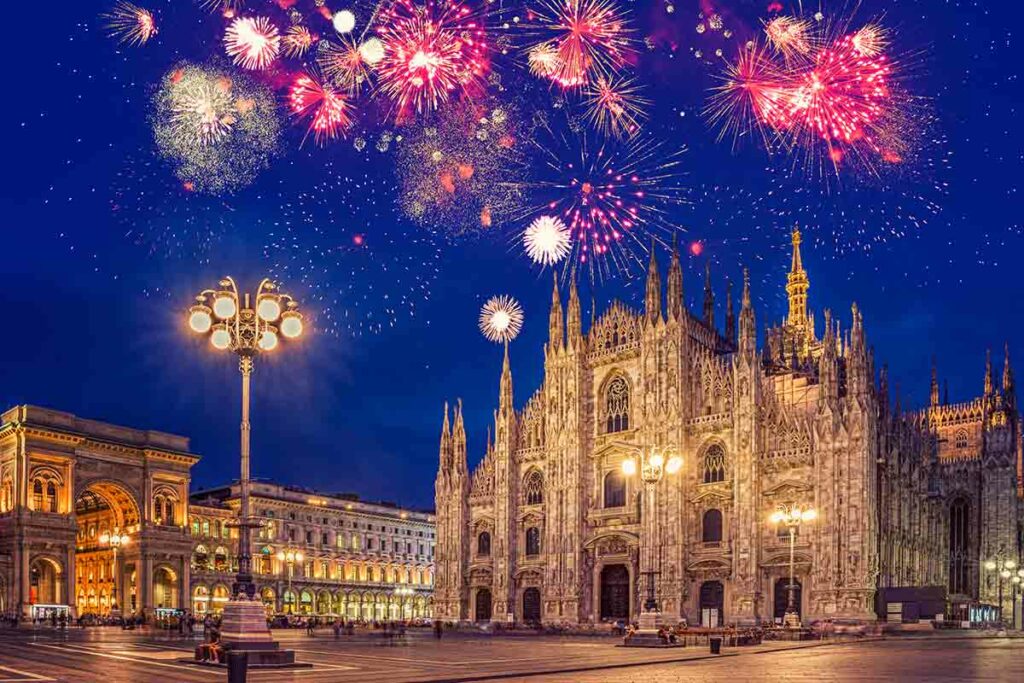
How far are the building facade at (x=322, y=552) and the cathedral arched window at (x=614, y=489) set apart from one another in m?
43.4

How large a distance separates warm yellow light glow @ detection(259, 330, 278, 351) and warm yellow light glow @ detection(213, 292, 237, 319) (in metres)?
1.09

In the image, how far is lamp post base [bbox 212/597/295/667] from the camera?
76.7 ft

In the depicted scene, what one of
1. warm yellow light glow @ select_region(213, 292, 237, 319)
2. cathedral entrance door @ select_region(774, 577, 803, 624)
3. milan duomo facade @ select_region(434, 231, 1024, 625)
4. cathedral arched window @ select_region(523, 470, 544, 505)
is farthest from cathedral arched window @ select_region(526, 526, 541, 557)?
warm yellow light glow @ select_region(213, 292, 237, 319)

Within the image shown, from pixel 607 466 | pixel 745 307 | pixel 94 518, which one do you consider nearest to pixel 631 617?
pixel 607 466

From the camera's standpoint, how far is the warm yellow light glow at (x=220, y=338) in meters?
24.9

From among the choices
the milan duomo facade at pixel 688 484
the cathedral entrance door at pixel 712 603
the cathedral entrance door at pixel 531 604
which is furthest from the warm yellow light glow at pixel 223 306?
the cathedral entrance door at pixel 531 604

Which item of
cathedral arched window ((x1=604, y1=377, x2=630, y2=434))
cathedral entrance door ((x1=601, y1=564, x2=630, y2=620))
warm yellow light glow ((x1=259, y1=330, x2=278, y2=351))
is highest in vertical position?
warm yellow light glow ((x1=259, y1=330, x2=278, y2=351))

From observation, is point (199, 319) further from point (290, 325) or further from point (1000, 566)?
point (1000, 566)

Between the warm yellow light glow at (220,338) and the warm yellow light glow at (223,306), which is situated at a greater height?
the warm yellow light glow at (223,306)

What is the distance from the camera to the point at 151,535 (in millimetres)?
83250

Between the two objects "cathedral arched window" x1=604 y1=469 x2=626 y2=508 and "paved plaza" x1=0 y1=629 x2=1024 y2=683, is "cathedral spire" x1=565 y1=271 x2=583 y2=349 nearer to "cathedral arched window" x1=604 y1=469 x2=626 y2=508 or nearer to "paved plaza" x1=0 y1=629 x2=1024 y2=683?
"cathedral arched window" x1=604 y1=469 x2=626 y2=508

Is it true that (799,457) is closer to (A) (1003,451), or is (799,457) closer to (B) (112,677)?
(A) (1003,451)

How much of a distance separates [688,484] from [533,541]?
12913 millimetres

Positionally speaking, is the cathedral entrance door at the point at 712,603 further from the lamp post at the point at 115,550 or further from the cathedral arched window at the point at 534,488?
the lamp post at the point at 115,550
